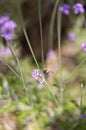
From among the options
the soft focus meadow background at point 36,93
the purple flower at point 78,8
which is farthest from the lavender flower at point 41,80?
the purple flower at point 78,8

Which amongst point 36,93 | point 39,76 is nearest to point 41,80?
point 39,76

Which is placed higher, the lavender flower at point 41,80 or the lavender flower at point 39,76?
the lavender flower at point 39,76

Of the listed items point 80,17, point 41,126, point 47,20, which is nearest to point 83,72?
point 80,17

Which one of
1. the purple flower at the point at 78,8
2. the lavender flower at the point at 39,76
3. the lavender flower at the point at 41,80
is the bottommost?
the lavender flower at the point at 41,80

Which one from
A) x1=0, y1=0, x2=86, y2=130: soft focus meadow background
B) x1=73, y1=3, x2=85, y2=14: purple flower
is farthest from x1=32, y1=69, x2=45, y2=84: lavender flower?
x1=73, y1=3, x2=85, y2=14: purple flower

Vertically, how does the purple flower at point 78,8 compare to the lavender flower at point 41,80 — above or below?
above

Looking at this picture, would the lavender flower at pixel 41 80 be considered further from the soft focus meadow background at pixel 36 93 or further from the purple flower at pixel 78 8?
the purple flower at pixel 78 8

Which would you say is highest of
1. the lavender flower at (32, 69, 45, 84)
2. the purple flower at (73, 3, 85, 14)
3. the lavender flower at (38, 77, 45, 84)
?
the purple flower at (73, 3, 85, 14)

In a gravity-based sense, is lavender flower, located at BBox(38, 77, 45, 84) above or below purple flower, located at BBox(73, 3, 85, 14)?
below

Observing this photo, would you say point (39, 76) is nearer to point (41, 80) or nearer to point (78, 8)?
point (41, 80)

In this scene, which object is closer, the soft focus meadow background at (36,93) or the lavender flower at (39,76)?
the lavender flower at (39,76)

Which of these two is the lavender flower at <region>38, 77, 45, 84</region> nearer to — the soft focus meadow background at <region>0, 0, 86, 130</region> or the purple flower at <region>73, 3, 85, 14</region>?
the soft focus meadow background at <region>0, 0, 86, 130</region>

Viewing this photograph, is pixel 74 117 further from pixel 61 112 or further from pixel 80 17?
pixel 80 17
